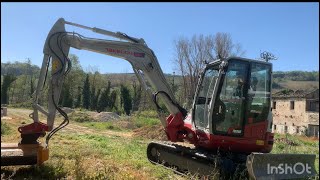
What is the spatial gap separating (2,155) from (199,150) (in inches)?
158

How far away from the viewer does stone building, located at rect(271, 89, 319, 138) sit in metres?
36.9

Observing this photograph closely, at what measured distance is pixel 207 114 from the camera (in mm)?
8062

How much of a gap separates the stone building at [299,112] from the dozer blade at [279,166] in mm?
29831

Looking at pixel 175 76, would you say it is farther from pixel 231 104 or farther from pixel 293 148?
pixel 231 104

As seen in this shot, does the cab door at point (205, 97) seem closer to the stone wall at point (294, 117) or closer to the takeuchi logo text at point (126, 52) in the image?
the takeuchi logo text at point (126, 52)

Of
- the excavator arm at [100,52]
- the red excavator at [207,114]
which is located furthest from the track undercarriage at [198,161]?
the excavator arm at [100,52]

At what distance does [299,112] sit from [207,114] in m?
33.2

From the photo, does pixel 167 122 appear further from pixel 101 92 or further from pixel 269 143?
pixel 101 92

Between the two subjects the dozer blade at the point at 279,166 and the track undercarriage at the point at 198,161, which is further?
the track undercarriage at the point at 198,161

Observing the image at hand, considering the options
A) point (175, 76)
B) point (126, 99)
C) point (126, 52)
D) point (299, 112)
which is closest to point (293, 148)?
point (126, 52)

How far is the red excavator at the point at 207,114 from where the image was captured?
7.11 metres

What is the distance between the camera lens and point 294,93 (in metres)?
40.2

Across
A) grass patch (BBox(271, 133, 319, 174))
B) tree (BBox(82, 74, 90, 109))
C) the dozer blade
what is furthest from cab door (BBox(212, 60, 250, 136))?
tree (BBox(82, 74, 90, 109))

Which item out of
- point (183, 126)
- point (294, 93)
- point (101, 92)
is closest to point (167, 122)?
point (183, 126)
